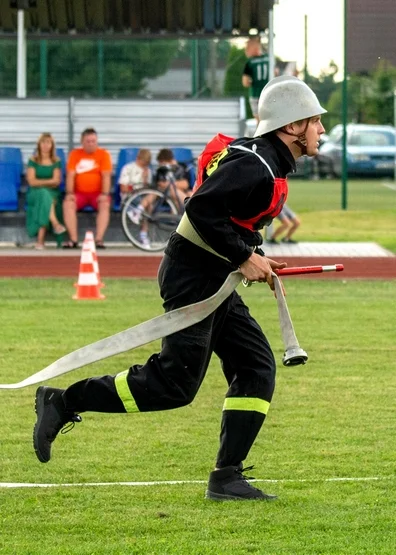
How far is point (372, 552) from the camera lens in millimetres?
5410

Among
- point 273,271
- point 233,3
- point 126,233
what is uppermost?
point 233,3

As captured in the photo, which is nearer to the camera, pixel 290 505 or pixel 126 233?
pixel 290 505

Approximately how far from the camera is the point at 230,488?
6395 mm

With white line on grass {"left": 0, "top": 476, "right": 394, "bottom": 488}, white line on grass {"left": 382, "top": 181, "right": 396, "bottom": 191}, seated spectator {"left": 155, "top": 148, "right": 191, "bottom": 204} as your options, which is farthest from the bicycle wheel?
white line on grass {"left": 382, "top": 181, "right": 396, "bottom": 191}

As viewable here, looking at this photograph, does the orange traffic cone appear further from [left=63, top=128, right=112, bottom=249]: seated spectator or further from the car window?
the car window

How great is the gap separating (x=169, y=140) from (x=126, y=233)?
1911mm

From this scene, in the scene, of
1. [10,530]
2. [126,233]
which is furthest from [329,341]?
[126,233]

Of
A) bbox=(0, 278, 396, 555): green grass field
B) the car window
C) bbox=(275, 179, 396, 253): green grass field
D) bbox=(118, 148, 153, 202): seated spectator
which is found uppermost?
bbox=(118, 148, 153, 202): seated spectator

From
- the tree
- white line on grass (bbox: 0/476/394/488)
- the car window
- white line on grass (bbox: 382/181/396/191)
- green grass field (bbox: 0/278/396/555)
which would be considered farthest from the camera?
the car window

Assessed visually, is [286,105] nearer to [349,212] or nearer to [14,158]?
[14,158]

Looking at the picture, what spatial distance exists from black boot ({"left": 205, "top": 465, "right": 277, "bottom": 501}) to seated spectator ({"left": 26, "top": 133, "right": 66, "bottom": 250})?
1299 cm

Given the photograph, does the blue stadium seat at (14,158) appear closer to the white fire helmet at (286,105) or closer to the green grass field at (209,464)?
the green grass field at (209,464)

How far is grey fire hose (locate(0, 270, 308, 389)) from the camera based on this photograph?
6.23 metres

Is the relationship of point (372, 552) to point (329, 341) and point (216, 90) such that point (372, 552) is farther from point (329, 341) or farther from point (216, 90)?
point (216, 90)
